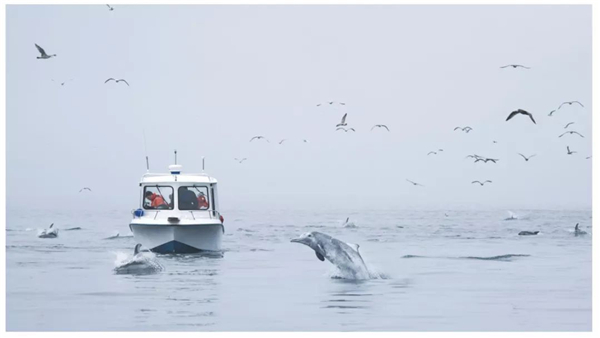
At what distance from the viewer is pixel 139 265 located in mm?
34969

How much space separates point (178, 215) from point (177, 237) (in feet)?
3.19

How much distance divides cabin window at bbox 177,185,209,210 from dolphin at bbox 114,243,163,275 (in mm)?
3069

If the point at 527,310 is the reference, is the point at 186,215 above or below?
above

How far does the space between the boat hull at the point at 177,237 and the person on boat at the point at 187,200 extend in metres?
1.04

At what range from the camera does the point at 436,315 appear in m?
26.3

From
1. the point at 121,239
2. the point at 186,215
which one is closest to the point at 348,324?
the point at 186,215

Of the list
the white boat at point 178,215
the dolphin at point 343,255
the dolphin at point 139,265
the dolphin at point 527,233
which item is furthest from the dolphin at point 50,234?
the dolphin at point 527,233

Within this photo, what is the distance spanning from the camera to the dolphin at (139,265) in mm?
34469

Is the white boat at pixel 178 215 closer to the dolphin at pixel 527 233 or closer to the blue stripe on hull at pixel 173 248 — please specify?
the blue stripe on hull at pixel 173 248

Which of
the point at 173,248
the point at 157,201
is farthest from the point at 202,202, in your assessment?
the point at 173,248

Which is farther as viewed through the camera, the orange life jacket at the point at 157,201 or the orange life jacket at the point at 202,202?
the orange life jacket at the point at 202,202

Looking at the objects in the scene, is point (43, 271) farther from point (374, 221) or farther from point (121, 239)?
point (374, 221)

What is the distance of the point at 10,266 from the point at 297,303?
11.6 meters
